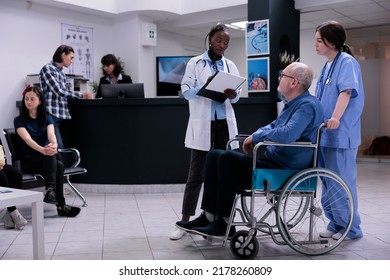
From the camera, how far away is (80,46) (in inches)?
→ 276

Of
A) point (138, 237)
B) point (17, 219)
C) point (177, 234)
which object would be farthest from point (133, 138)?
point (177, 234)

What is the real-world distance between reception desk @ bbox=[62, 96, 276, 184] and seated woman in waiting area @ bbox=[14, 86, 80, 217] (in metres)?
0.99

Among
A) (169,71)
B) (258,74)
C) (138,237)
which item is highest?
(169,71)

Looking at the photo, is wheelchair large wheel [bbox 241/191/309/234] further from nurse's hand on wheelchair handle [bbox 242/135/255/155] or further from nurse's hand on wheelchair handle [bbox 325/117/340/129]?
nurse's hand on wheelchair handle [bbox 325/117/340/129]

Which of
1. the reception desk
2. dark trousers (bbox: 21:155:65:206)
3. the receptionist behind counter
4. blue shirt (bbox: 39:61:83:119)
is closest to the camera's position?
Result: dark trousers (bbox: 21:155:65:206)

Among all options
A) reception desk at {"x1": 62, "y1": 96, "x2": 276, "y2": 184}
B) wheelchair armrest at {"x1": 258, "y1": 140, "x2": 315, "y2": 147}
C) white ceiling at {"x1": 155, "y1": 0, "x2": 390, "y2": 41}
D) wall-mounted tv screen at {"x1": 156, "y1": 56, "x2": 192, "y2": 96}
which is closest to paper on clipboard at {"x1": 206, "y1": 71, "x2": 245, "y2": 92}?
wheelchair armrest at {"x1": 258, "y1": 140, "x2": 315, "y2": 147}

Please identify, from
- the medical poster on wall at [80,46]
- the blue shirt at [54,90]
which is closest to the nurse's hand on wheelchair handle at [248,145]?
the blue shirt at [54,90]

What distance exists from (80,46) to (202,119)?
474 centimetres

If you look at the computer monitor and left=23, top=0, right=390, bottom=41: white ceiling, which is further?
left=23, top=0, right=390, bottom=41: white ceiling

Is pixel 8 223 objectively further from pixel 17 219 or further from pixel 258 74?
pixel 258 74

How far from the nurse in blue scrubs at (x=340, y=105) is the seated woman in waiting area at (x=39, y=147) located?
2072 mm

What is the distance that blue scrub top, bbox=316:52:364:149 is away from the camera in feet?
9.02
